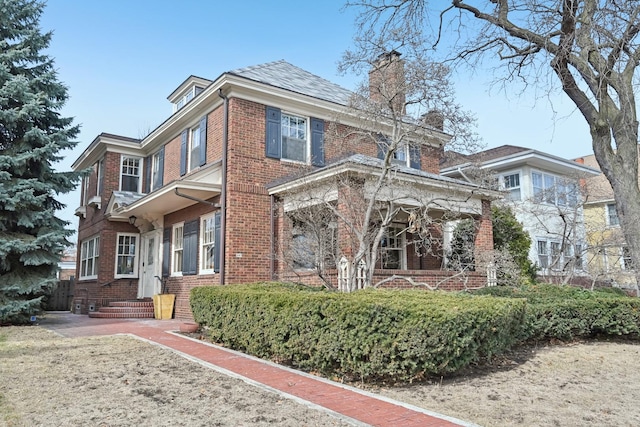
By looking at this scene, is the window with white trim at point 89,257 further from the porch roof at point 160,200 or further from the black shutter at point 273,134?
the black shutter at point 273,134

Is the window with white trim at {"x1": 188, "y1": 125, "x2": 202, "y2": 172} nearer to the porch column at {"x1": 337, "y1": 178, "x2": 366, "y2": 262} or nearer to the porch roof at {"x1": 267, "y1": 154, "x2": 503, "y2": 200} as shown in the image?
the porch roof at {"x1": 267, "y1": 154, "x2": 503, "y2": 200}

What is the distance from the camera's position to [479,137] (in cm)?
924

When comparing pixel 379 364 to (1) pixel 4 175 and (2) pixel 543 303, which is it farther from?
(1) pixel 4 175

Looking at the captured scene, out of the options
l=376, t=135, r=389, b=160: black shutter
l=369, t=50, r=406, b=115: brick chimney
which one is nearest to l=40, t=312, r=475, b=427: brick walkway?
l=376, t=135, r=389, b=160: black shutter

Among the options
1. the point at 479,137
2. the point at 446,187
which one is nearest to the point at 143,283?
the point at 446,187

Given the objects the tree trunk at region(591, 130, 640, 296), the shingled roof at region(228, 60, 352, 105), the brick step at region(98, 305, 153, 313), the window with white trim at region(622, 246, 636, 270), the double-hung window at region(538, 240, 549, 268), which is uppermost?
the shingled roof at region(228, 60, 352, 105)

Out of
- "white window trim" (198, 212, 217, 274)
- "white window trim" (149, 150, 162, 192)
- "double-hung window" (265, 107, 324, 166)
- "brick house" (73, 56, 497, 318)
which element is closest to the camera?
"brick house" (73, 56, 497, 318)

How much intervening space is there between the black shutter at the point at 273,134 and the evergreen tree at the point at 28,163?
19.7ft

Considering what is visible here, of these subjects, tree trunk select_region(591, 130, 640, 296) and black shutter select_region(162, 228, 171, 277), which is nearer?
tree trunk select_region(591, 130, 640, 296)

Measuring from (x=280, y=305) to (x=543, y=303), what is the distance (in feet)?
16.4

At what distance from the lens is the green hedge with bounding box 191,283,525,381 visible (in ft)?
16.8

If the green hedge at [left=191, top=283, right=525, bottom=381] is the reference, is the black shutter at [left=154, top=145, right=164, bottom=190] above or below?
above

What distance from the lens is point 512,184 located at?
804 inches

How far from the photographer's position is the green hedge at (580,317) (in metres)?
7.87
